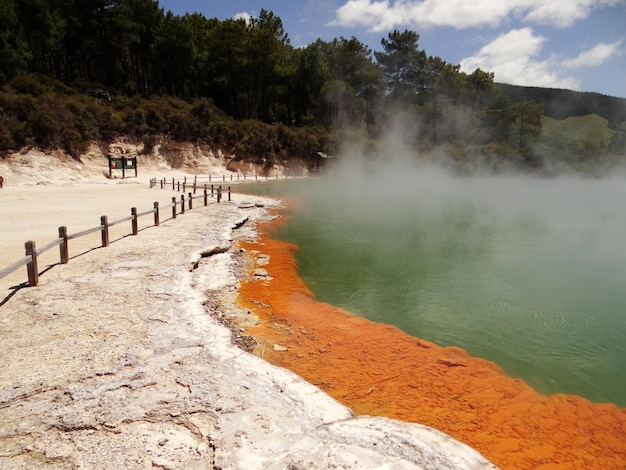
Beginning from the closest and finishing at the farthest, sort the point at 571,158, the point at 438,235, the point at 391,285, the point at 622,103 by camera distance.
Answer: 1. the point at 391,285
2. the point at 438,235
3. the point at 571,158
4. the point at 622,103

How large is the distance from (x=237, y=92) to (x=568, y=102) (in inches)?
3016

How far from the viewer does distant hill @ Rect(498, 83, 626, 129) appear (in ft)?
272

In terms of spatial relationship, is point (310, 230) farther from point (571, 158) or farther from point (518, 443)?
point (571, 158)

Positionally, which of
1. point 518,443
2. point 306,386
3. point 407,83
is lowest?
point 518,443

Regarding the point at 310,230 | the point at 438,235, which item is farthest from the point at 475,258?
the point at 310,230

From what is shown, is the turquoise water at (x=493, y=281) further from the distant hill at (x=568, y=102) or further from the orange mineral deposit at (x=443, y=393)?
the distant hill at (x=568, y=102)

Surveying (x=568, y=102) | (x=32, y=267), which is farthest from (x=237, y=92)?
(x=568, y=102)

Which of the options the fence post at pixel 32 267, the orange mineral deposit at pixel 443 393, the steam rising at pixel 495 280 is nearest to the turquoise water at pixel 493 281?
the steam rising at pixel 495 280

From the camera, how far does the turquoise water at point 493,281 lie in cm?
705

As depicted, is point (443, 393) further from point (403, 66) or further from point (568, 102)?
point (568, 102)

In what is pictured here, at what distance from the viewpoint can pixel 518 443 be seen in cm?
456

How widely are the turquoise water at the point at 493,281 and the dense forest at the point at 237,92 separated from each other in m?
25.5

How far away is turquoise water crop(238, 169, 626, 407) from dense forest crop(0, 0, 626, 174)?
83.8 feet

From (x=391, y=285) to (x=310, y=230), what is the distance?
7.55 m
